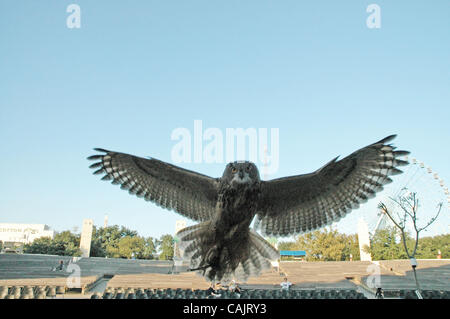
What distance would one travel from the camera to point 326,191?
243 inches

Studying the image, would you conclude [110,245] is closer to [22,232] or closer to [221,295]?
[22,232]

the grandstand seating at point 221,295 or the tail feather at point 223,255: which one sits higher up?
the tail feather at point 223,255

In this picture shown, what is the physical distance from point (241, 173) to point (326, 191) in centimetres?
228

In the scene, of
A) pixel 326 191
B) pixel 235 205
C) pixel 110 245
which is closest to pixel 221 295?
pixel 326 191

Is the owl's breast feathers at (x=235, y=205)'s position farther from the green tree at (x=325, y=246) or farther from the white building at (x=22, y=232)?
the white building at (x=22, y=232)

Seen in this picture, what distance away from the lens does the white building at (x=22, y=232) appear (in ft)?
283

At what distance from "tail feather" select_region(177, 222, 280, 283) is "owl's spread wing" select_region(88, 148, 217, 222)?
0.62m

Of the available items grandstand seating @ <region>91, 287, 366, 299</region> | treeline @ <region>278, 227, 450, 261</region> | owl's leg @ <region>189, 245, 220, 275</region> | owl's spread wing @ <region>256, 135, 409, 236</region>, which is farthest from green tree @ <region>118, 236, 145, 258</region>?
owl's spread wing @ <region>256, 135, 409, 236</region>

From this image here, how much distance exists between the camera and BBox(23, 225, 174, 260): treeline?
43.4 m

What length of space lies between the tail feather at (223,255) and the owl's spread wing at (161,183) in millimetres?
623

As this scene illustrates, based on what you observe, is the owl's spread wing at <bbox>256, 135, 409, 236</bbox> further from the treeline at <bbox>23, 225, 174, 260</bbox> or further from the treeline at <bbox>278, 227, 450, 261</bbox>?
the treeline at <bbox>23, 225, 174, 260</bbox>

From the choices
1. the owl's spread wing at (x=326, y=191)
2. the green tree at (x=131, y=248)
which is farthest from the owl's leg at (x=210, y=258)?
the green tree at (x=131, y=248)
